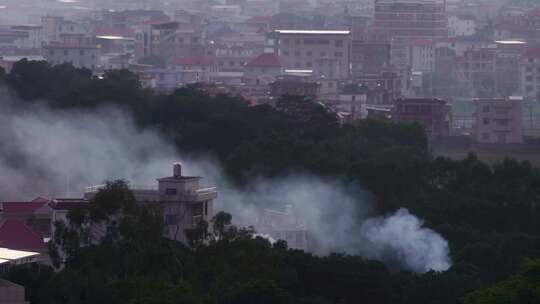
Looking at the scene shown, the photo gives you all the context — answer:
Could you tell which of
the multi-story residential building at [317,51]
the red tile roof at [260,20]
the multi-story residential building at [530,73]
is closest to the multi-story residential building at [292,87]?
the multi-story residential building at [317,51]

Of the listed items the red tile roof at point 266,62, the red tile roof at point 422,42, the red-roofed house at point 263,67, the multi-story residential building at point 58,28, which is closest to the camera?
the red-roofed house at point 263,67

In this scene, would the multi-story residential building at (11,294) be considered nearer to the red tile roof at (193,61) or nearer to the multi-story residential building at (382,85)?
the multi-story residential building at (382,85)

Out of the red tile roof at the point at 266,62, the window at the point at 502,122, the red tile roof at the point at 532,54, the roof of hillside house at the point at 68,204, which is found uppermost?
the roof of hillside house at the point at 68,204

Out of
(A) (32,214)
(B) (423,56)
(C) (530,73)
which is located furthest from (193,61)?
(A) (32,214)

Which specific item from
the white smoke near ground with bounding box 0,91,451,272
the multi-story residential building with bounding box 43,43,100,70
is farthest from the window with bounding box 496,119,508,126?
the white smoke near ground with bounding box 0,91,451,272

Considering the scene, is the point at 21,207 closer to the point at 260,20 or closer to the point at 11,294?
the point at 11,294

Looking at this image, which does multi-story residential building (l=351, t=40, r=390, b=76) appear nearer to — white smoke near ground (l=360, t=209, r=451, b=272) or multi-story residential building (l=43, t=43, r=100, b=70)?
multi-story residential building (l=43, t=43, r=100, b=70)
